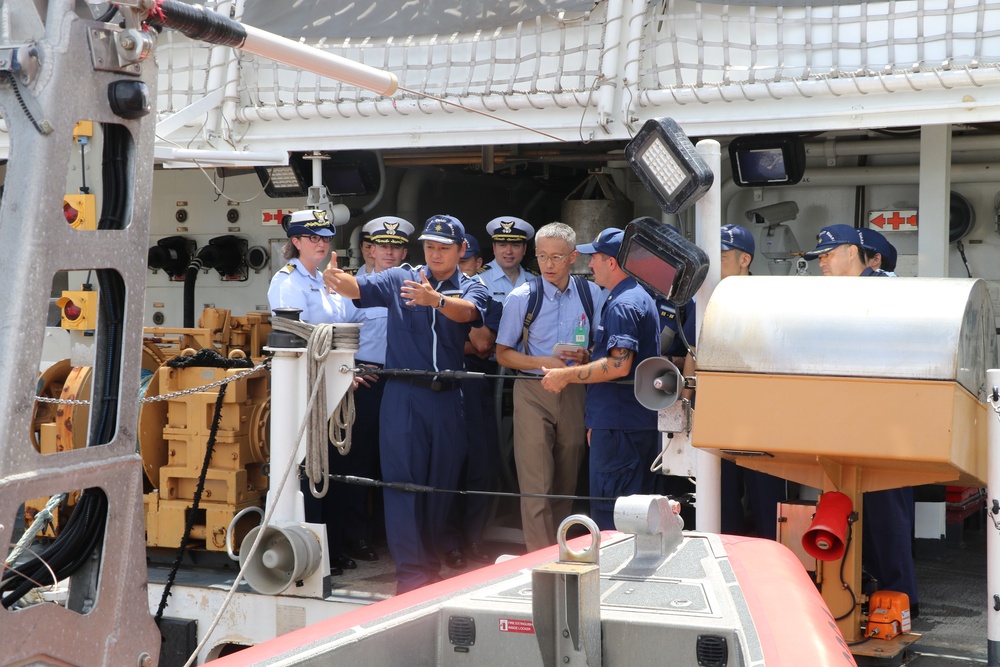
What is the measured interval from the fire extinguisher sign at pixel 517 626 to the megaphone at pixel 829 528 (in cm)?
166

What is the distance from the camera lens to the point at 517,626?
263cm

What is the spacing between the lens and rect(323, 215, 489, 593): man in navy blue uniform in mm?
5465

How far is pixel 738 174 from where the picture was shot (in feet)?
22.8

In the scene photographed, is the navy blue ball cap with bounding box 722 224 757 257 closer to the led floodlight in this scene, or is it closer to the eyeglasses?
the led floodlight

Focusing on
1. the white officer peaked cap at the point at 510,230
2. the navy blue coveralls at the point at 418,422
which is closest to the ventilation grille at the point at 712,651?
the navy blue coveralls at the point at 418,422

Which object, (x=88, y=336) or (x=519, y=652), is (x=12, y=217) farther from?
Answer: (x=88, y=336)

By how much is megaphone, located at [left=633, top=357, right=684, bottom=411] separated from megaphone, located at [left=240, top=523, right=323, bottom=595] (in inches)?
67.6

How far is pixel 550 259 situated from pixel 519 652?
3.24 m

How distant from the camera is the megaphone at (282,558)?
5.13m

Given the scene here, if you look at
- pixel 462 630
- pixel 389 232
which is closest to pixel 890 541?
pixel 462 630

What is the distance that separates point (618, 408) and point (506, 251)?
1.83m

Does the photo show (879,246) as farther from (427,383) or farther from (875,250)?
(427,383)

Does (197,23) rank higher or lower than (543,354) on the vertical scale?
higher

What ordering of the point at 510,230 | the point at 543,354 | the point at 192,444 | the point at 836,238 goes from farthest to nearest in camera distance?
the point at 510,230, the point at 192,444, the point at 543,354, the point at 836,238
